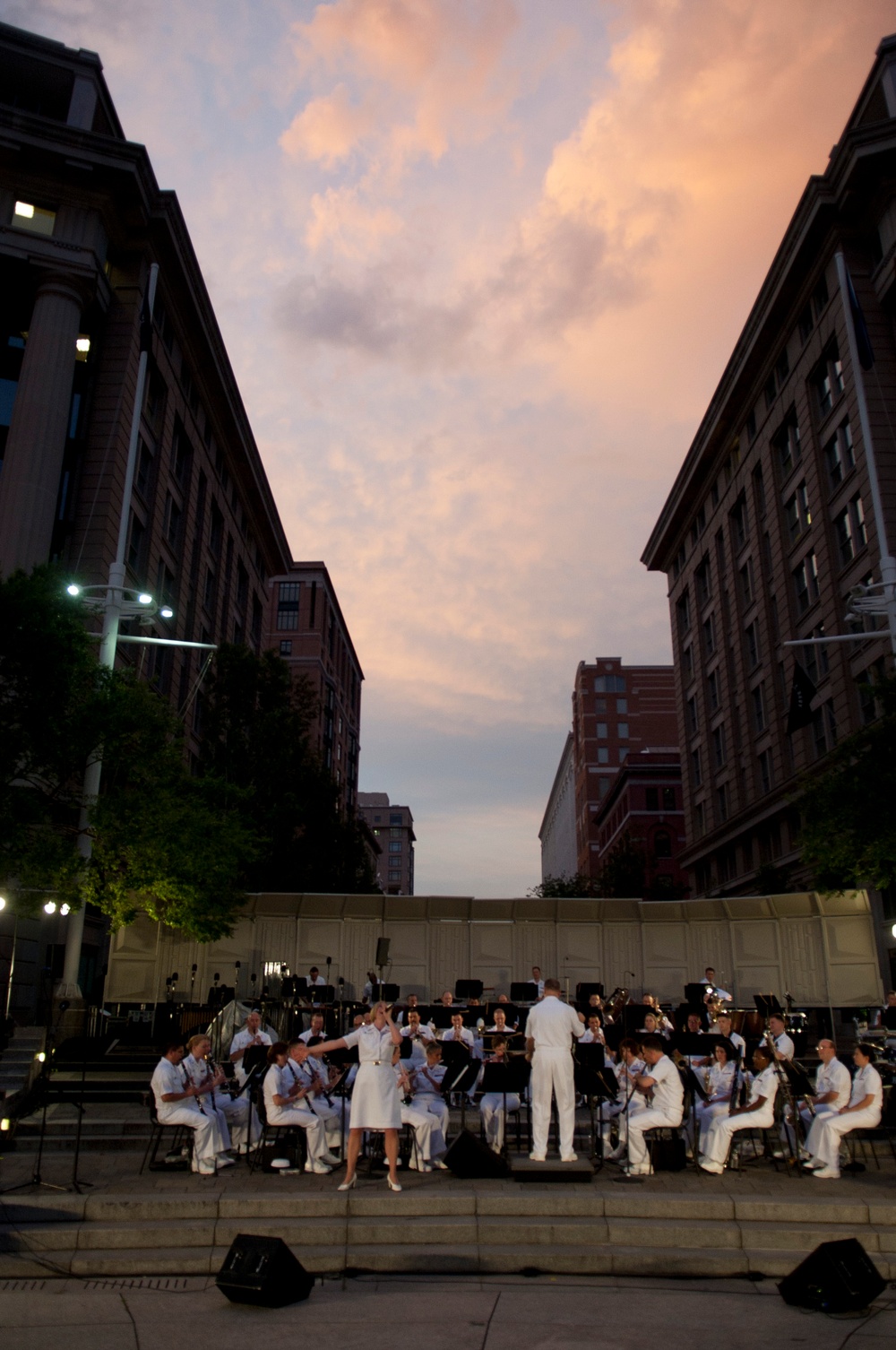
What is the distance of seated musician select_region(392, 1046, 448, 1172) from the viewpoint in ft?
43.0

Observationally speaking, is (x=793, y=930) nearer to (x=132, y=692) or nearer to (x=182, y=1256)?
(x=132, y=692)

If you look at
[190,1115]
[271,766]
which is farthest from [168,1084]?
[271,766]

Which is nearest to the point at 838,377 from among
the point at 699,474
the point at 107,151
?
the point at 699,474

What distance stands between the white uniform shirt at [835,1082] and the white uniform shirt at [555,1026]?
3.36 meters

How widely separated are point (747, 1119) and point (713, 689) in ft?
177

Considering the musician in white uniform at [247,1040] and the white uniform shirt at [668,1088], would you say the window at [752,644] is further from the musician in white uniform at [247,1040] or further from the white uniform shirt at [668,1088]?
the white uniform shirt at [668,1088]

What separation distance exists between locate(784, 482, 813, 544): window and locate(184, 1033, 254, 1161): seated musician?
3997 cm

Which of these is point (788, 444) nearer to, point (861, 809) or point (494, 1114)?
point (861, 809)

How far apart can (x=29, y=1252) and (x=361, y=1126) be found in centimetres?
363

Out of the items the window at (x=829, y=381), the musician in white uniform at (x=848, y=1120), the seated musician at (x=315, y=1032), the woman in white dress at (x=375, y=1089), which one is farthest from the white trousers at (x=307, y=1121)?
the window at (x=829, y=381)

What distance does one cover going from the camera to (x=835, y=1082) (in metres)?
12.9

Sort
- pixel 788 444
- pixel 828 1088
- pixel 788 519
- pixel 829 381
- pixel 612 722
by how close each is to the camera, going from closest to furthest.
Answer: pixel 828 1088 → pixel 829 381 → pixel 788 519 → pixel 788 444 → pixel 612 722

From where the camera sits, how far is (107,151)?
39.7 metres

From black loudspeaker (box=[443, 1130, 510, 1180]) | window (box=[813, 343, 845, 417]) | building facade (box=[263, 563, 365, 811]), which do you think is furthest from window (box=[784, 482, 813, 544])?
building facade (box=[263, 563, 365, 811])
